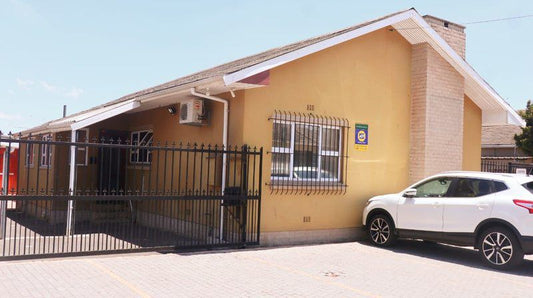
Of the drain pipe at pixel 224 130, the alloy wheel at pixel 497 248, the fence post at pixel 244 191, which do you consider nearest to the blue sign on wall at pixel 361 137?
the fence post at pixel 244 191

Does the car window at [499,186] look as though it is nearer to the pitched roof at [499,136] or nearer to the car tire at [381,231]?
the car tire at [381,231]

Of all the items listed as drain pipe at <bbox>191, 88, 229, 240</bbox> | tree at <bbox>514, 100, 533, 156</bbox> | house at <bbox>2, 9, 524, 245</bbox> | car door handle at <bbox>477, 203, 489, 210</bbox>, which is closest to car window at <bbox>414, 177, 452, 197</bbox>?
car door handle at <bbox>477, 203, 489, 210</bbox>

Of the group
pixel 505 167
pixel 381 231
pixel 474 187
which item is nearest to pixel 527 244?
pixel 474 187

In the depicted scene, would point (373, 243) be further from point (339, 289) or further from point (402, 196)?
point (339, 289)

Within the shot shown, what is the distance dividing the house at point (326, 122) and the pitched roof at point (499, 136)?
18.2m

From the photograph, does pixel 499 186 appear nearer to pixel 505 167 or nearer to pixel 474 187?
pixel 474 187

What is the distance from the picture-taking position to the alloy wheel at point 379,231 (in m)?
10.1

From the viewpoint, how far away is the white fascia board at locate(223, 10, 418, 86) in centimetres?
878

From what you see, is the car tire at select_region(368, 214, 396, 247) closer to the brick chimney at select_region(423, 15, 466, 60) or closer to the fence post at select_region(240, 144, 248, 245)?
the fence post at select_region(240, 144, 248, 245)

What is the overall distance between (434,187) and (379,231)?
1.52m

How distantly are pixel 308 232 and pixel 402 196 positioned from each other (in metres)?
2.14

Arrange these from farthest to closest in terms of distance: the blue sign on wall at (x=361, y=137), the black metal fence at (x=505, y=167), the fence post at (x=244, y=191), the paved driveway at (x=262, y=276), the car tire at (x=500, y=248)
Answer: the black metal fence at (x=505, y=167) < the blue sign on wall at (x=361, y=137) < the fence post at (x=244, y=191) < the car tire at (x=500, y=248) < the paved driveway at (x=262, y=276)

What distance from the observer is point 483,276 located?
7.89 meters

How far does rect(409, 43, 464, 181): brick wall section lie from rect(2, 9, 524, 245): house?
26 mm
